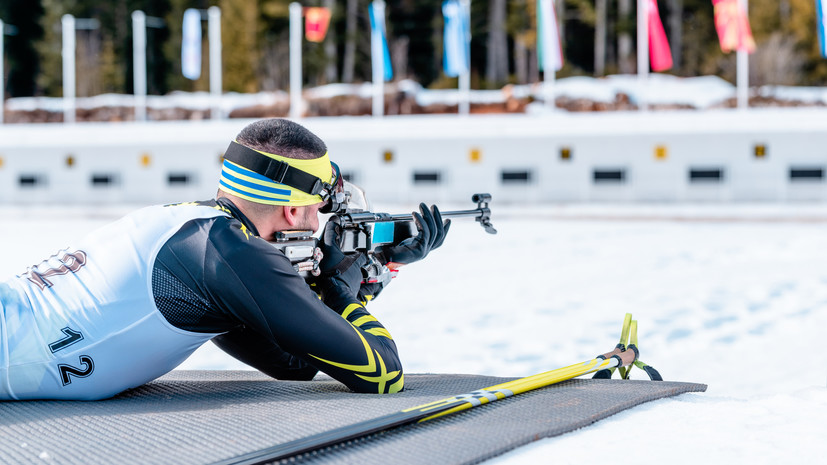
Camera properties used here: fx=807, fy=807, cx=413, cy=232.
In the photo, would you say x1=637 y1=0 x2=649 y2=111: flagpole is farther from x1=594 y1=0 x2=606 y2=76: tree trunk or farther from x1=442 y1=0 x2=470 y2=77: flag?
x1=594 y1=0 x2=606 y2=76: tree trunk

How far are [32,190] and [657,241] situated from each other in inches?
625

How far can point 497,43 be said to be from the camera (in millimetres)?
35719

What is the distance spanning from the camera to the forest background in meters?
31.2

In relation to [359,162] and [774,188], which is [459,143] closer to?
[359,162]

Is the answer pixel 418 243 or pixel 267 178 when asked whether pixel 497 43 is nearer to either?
pixel 418 243

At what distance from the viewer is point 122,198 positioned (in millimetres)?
20250

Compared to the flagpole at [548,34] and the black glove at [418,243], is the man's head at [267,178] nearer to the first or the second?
the black glove at [418,243]

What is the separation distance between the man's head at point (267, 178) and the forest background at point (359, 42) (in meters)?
25.9

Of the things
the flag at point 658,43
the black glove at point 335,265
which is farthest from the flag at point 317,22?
the black glove at point 335,265

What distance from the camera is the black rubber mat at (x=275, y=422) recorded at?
6.46ft

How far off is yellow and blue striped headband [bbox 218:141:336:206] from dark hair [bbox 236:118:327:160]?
0.06 feet

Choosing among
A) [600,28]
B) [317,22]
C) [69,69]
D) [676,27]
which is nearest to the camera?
[317,22]

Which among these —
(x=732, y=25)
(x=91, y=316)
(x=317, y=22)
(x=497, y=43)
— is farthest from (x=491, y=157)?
(x=497, y=43)

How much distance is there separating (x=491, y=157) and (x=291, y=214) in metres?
16.2
